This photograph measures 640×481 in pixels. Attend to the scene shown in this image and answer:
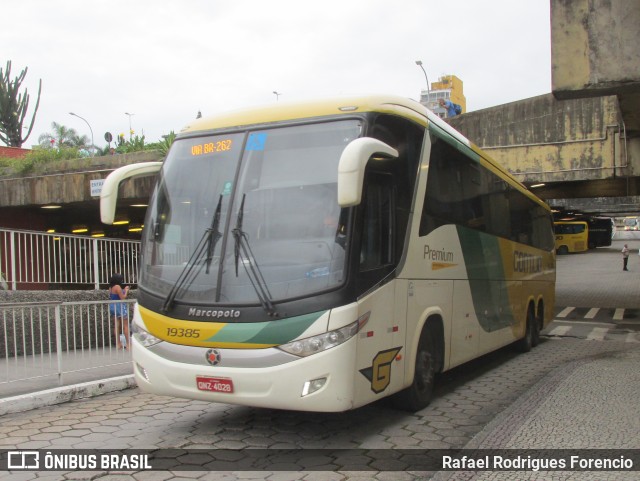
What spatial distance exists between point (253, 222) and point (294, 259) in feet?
1.72

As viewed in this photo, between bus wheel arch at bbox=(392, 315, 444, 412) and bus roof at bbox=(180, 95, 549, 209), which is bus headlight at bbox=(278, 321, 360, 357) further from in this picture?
bus roof at bbox=(180, 95, 549, 209)

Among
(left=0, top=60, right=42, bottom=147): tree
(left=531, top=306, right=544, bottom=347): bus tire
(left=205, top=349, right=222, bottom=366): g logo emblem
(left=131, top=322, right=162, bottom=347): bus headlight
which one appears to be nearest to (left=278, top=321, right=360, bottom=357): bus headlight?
(left=205, top=349, right=222, bottom=366): g logo emblem

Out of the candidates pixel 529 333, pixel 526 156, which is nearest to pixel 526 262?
pixel 529 333

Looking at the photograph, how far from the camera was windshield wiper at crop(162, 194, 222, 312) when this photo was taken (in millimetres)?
5152

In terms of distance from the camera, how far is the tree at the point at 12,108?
41.8 metres

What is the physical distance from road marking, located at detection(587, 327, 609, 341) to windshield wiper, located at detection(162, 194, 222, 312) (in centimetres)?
1158

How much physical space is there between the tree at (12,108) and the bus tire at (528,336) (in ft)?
134

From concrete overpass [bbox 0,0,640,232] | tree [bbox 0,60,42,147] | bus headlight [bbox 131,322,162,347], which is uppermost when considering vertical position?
tree [bbox 0,60,42,147]

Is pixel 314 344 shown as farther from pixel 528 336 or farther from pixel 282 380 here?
pixel 528 336

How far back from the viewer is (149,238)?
18.6 feet

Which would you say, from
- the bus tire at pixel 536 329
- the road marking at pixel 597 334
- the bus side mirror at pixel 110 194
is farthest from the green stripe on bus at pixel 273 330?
the road marking at pixel 597 334

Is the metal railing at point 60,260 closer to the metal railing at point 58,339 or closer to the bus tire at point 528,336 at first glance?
the metal railing at point 58,339

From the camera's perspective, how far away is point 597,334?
48.6 feet

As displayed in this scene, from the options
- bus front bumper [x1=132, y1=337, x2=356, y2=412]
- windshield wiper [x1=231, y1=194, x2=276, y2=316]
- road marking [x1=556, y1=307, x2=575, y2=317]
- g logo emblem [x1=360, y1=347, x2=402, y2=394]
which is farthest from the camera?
road marking [x1=556, y1=307, x2=575, y2=317]
